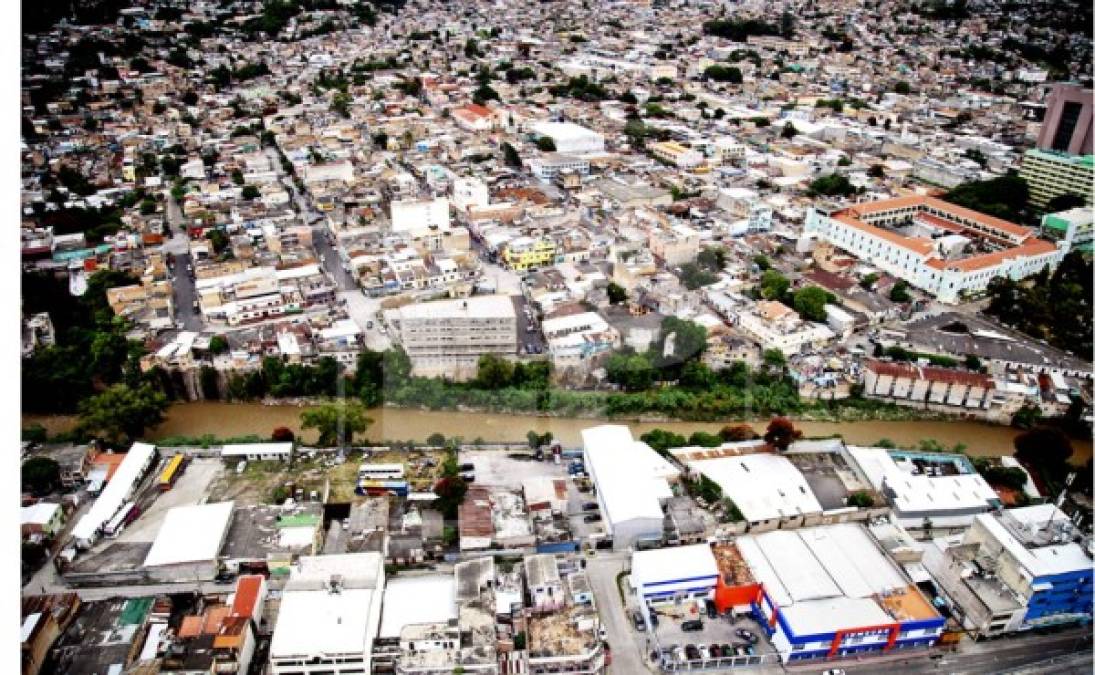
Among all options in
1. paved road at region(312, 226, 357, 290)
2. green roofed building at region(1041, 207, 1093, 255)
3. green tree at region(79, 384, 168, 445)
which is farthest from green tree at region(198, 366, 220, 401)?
green roofed building at region(1041, 207, 1093, 255)

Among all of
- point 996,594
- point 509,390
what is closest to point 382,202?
point 509,390

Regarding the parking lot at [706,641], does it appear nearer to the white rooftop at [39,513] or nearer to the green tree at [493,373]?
the green tree at [493,373]

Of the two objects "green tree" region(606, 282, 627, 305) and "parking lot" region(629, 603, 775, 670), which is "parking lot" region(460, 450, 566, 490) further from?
"green tree" region(606, 282, 627, 305)

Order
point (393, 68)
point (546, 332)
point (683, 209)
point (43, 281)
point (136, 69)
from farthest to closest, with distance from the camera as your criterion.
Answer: point (393, 68) → point (136, 69) → point (683, 209) → point (43, 281) → point (546, 332)

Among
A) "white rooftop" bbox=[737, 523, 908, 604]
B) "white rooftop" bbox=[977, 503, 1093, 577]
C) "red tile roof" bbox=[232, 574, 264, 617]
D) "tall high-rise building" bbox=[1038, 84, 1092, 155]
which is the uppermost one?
"tall high-rise building" bbox=[1038, 84, 1092, 155]

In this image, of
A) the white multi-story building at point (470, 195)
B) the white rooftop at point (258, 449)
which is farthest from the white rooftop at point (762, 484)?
the white multi-story building at point (470, 195)

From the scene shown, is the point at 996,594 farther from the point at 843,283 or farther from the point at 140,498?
the point at 140,498

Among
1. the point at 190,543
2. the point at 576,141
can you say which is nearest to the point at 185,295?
the point at 190,543

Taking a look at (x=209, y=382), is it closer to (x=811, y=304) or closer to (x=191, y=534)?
(x=191, y=534)
